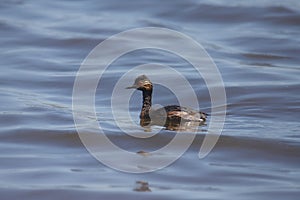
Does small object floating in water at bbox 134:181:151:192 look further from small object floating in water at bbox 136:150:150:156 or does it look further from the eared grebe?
the eared grebe

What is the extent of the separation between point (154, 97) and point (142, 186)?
4964 millimetres

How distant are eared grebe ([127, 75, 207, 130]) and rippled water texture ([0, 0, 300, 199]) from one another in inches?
10.8

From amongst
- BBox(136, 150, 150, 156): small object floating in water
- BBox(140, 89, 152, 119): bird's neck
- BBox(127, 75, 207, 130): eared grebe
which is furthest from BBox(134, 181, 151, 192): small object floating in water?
BBox(140, 89, 152, 119): bird's neck

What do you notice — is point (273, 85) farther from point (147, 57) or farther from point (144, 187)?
point (144, 187)

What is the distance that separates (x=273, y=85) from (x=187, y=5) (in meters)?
7.88

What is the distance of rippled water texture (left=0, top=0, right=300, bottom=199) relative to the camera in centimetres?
962

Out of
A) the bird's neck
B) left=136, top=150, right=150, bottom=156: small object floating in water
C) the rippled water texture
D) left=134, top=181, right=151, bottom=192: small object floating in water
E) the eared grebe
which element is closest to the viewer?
left=134, top=181, right=151, bottom=192: small object floating in water

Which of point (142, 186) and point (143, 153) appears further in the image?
point (143, 153)

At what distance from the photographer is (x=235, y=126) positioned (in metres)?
12.1

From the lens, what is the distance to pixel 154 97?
14398 millimetres

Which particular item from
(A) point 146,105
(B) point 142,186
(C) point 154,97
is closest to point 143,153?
(B) point 142,186

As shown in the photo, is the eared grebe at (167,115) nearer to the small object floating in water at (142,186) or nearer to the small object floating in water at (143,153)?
the small object floating in water at (143,153)

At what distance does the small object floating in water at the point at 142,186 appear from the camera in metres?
9.40

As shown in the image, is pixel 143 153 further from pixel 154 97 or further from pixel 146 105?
pixel 154 97
